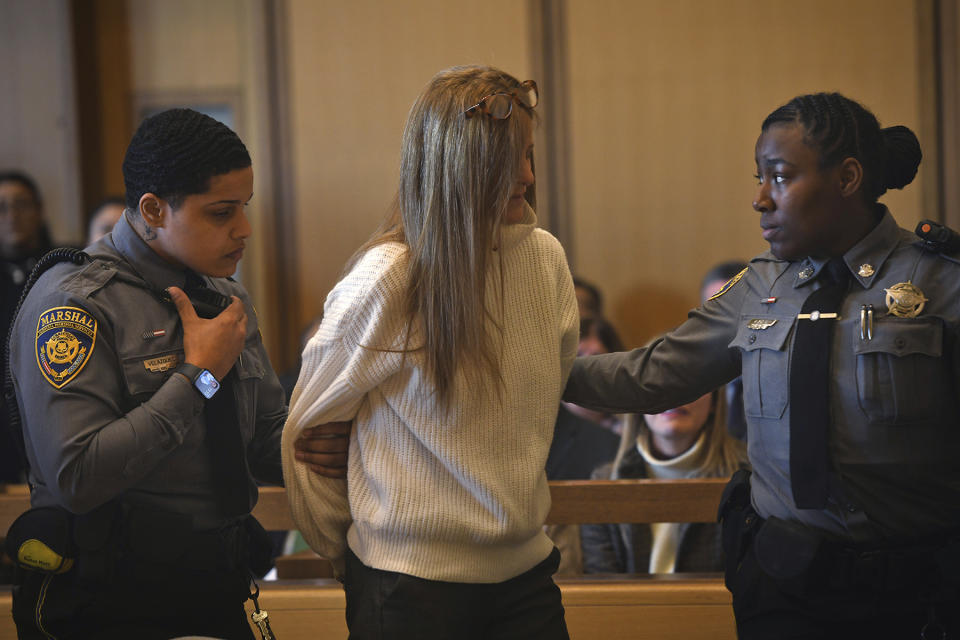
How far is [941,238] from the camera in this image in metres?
1.56

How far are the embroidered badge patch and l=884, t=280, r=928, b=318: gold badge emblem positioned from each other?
128 centimetres

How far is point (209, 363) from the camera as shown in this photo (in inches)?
61.1

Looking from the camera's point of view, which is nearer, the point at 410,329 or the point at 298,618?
the point at 410,329

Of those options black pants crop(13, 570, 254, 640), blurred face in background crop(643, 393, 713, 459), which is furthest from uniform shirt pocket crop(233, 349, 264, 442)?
blurred face in background crop(643, 393, 713, 459)

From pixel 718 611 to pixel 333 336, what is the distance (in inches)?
42.7

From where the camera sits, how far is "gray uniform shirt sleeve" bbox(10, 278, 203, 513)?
1415 mm

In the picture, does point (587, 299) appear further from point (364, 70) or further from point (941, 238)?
point (941, 238)

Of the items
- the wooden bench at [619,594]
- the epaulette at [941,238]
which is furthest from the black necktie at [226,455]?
the epaulette at [941,238]

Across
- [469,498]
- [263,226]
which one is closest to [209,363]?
[469,498]

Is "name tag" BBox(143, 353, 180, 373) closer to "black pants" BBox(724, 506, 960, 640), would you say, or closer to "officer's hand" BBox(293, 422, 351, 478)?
"officer's hand" BBox(293, 422, 351, 478)

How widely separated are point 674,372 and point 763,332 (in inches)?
8.5

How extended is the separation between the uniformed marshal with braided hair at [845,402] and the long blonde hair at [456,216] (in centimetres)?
50

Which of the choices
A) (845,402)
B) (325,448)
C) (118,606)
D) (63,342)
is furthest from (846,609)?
(63,342)

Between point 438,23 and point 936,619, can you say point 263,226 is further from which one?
point 936,619
